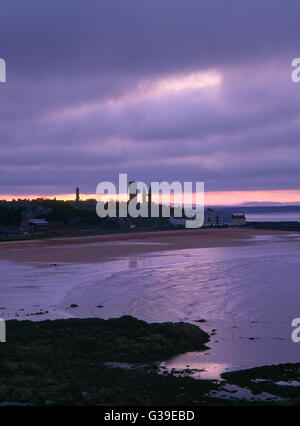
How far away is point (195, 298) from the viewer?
25469 millimetres

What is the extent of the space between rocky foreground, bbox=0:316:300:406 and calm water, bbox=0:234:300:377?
3.33ft

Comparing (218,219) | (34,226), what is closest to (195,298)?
(34,226)

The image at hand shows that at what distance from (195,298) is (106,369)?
40.9ft

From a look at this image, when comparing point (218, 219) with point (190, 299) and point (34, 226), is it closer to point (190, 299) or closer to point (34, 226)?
point (34, 226)

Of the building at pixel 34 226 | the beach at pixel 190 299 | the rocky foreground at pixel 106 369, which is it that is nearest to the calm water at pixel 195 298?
the beach at pixel 190 299

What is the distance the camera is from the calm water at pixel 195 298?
1582 centimetres

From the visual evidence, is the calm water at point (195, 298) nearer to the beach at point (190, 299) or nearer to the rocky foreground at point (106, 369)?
the beach at point (190, 299)

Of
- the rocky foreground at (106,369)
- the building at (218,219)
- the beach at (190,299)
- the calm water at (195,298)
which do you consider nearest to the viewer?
the rocky foreground at (106,369)

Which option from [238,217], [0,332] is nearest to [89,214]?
[238,217]

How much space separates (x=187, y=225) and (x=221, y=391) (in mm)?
136285

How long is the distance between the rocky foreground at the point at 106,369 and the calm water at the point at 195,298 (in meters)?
1.02

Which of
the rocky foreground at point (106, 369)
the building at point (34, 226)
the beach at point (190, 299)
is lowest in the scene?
the beach at point (190, 299)

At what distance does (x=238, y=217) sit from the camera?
16438 centimetres
